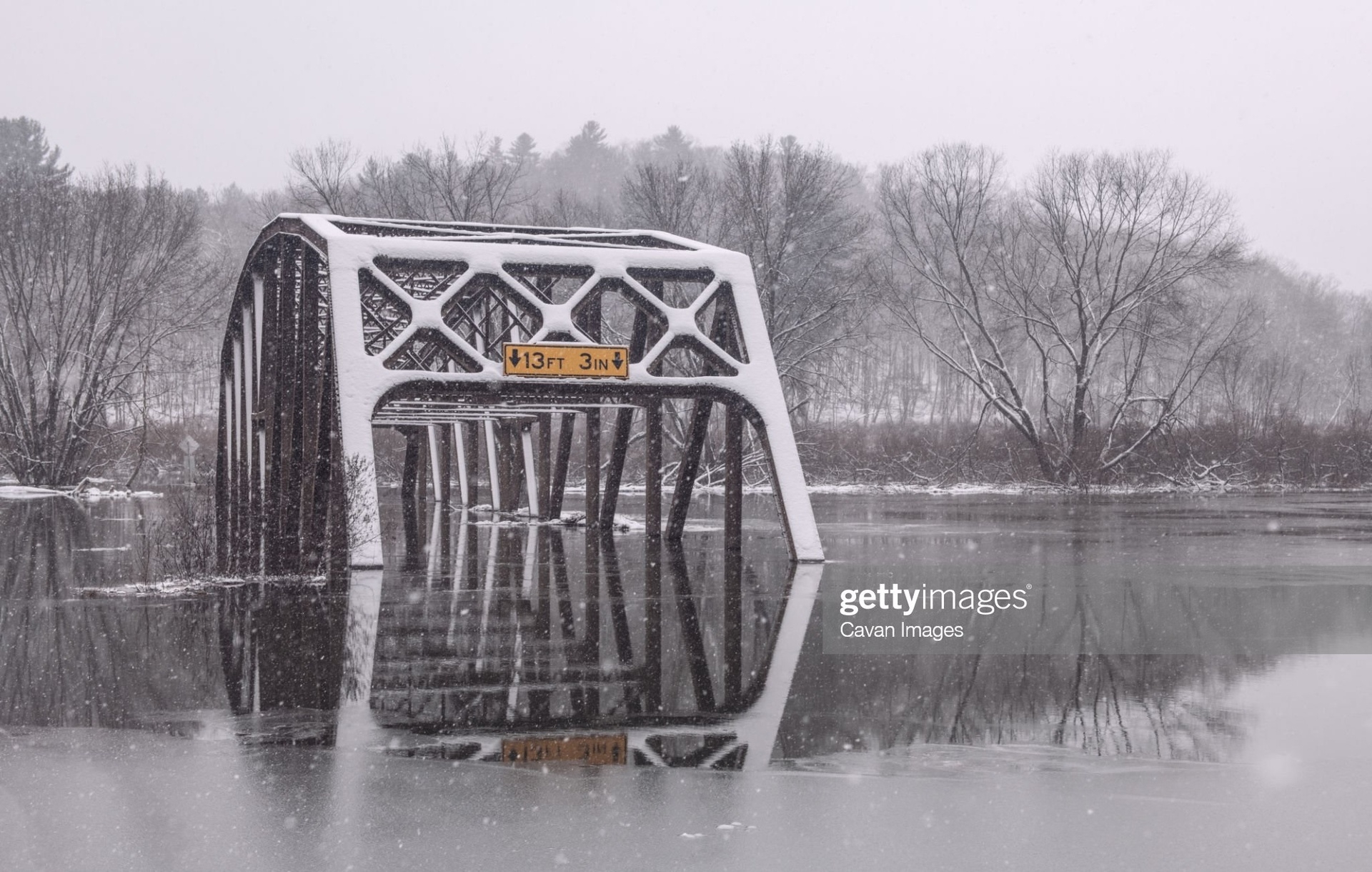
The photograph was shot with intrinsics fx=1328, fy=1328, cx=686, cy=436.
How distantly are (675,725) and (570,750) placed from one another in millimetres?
822

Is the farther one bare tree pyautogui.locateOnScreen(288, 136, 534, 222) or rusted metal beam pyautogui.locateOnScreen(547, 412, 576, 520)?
bare tree pyautogui.locateOnScreen(288, 136, 534, 222)

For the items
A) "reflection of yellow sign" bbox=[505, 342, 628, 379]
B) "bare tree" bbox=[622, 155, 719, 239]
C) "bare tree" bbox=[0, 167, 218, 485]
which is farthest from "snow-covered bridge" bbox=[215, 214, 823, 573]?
"bare tree" bbox=[622, 155, 719, 239]

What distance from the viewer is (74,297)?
4203 cm

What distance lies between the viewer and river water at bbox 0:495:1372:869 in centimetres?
503

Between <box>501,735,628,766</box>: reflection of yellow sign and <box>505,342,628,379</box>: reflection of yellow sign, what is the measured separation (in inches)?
327

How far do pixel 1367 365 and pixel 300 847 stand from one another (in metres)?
109

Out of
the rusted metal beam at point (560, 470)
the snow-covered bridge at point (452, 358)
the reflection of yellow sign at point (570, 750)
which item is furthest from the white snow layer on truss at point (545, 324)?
the reflection of yellow sign at point (570, 750)

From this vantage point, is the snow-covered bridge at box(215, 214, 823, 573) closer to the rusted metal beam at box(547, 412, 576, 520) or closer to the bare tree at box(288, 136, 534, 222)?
the rusted metal beam at box(547, 412, 576, 520)

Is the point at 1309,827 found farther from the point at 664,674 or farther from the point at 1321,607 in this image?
the point at 1321,607

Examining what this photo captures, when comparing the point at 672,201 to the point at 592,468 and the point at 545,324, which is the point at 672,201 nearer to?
the point at 592,468

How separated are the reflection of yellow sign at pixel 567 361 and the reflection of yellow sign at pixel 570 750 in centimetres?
830

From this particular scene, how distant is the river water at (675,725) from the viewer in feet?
16.5

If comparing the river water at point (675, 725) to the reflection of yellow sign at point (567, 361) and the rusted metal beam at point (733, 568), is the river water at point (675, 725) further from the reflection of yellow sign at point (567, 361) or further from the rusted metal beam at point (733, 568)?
the reflection of yellow sign at point (567, 361)

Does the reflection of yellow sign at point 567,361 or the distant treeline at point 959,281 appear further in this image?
the distant treeline at point 959,281
